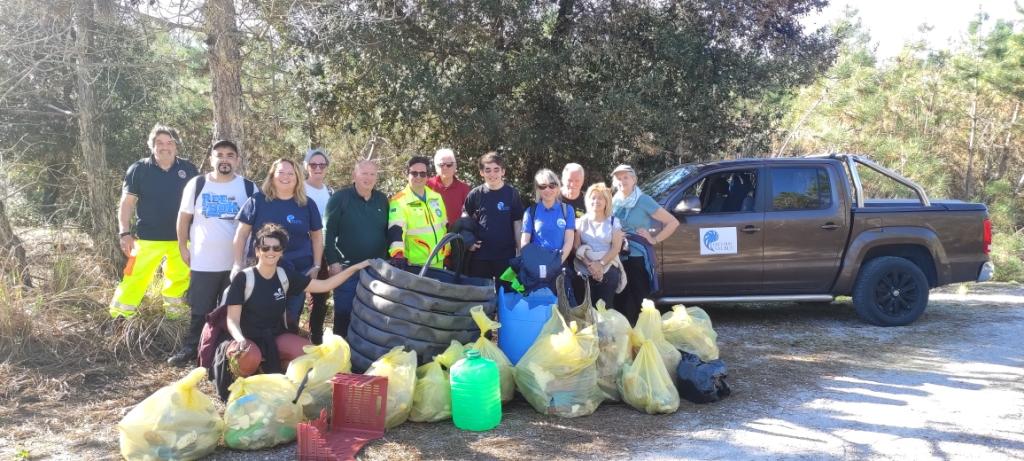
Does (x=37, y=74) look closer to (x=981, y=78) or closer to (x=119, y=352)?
(x=119, y=352)

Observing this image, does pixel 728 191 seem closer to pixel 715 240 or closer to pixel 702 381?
pixel 715 240

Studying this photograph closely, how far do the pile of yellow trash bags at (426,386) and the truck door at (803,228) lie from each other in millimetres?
2335

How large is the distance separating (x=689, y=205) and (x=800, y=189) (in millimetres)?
1278

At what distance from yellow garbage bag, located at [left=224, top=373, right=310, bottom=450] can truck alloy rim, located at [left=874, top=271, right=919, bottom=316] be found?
18.3ft

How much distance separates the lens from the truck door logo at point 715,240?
6.83 meters

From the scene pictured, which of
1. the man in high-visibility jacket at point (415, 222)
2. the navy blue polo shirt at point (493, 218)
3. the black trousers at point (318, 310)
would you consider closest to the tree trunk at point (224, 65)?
the black trousers at point (318, 310)

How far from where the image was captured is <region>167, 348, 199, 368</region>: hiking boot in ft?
18.1

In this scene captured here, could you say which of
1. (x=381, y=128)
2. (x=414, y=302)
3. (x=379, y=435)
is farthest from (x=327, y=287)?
(x=381, y=128)

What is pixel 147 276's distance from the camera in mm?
5719

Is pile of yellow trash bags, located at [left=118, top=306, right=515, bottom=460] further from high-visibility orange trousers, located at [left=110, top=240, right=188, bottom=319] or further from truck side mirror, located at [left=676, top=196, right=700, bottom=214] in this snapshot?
truck side mirror, located at [left=676, top=196, right=700, bottom=214]

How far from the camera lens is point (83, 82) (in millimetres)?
7410

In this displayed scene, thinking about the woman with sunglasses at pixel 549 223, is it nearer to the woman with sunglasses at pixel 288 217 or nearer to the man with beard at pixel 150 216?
the woman with sunglasses at pixel 288 217

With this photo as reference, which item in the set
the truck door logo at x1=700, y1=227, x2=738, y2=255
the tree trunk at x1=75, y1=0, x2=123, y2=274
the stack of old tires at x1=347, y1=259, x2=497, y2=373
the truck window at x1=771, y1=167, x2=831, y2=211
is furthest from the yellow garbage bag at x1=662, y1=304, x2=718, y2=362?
the tree trunk at x1=75, y1=0, x2=123, y2=274

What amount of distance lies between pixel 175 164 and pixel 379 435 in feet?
9.88
